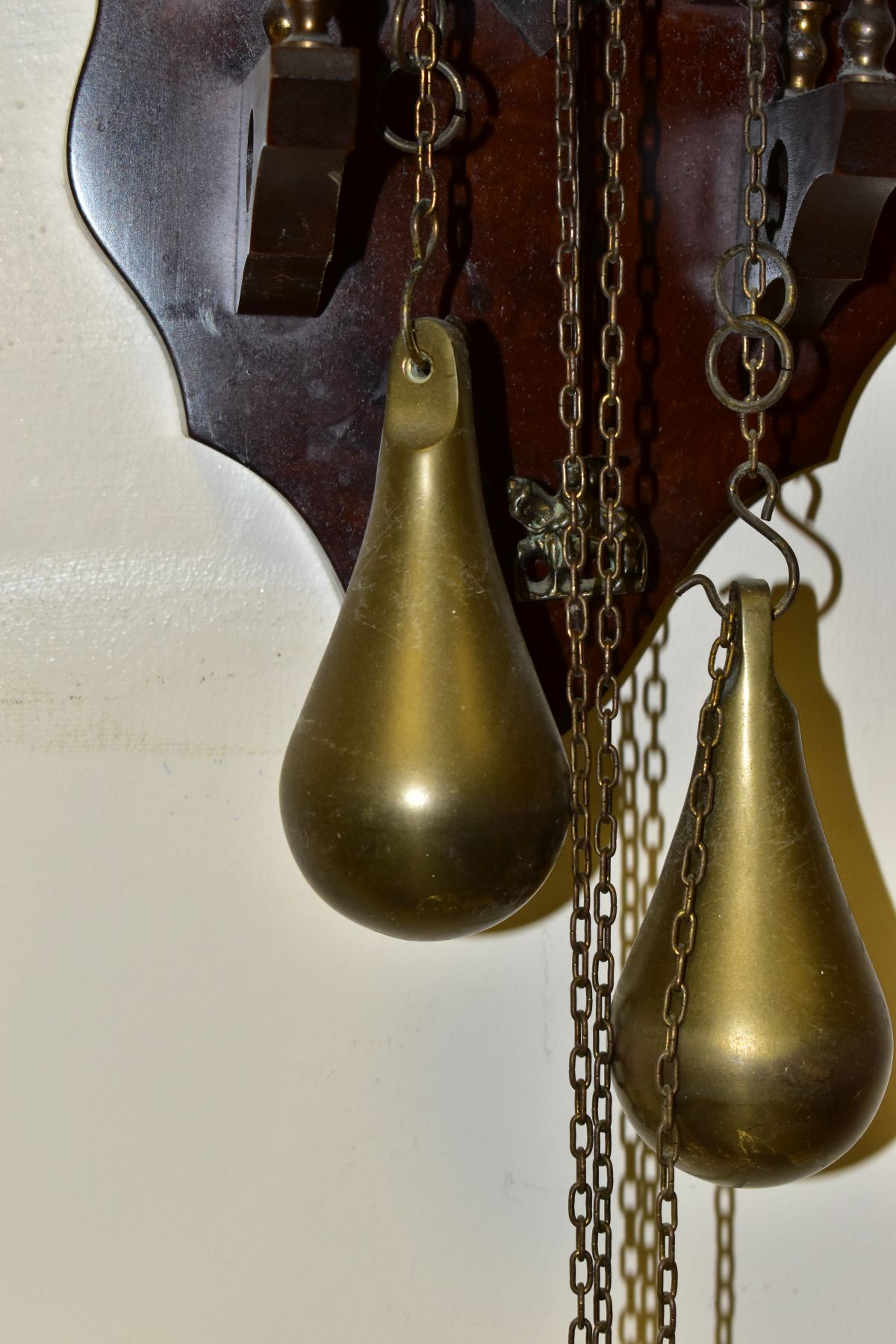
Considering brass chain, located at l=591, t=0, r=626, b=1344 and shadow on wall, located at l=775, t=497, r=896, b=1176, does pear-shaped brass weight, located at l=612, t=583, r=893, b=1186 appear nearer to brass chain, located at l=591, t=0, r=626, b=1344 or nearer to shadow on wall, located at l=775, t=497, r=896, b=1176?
brass chain, located at l=591, t=0, r=626, b=1344

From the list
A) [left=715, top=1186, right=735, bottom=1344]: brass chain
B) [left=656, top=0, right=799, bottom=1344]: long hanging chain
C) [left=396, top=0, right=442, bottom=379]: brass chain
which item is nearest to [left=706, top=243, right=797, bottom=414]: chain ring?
[left=656, top=0, right=799, bottom=1344]: long hanging chain

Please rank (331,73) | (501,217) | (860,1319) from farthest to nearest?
(860,1319)
(501,217)
(331,73)

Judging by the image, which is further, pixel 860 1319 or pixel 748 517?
pixel 860 1319

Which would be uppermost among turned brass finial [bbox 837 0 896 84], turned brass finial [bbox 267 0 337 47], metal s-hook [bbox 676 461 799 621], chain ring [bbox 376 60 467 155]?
turned brass finial [bbox 837 0 896 84]

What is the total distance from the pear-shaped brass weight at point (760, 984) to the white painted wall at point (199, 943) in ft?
0.42

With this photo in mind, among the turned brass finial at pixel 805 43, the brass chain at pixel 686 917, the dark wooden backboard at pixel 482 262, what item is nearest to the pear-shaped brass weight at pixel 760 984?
the brass chain at pixel 686 917

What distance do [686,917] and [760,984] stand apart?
33 millimetres

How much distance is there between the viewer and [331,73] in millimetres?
424

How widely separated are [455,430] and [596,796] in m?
0.21

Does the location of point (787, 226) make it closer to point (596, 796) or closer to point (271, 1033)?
point (596, 796)

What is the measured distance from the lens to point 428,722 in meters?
0.44

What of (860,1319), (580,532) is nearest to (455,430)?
(580,532)

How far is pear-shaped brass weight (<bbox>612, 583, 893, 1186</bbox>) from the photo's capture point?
17.9 inches

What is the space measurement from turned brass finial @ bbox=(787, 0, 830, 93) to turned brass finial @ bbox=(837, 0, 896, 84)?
0.09ft
